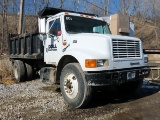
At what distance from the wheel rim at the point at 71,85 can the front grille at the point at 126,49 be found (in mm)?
1153

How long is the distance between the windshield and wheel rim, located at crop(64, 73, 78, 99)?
4.29 ft

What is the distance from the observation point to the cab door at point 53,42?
6.43 metres

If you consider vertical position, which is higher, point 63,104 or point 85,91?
point 85,91

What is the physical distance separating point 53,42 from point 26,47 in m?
2.39

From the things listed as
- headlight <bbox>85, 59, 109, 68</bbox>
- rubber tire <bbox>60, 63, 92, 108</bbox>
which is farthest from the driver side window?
headlight <bbox>85, 59, 109, 68</bbox>

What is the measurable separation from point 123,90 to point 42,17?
3.52 metres

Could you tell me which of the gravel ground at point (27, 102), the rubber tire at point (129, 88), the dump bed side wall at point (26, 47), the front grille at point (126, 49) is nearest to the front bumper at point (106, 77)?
the front grille at point (126, 49)

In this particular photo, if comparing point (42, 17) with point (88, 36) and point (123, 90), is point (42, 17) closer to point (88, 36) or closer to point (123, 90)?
point (88, 36)

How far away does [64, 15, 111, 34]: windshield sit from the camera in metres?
6.39

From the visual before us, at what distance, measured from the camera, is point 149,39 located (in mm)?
32438

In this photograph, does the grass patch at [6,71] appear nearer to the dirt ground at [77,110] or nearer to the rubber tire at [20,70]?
the rubber tire at [20,70]

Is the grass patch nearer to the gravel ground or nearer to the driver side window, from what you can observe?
the gravel ground

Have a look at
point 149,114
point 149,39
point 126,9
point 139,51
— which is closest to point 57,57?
point 139,51

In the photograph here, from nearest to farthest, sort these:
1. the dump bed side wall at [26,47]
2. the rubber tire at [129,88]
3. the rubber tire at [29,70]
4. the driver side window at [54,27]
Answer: the driver side window at [54,27] → the rubber tire at [129,88] → the dump bed side wall at [26,47] → the rubber tire at [29,70]
